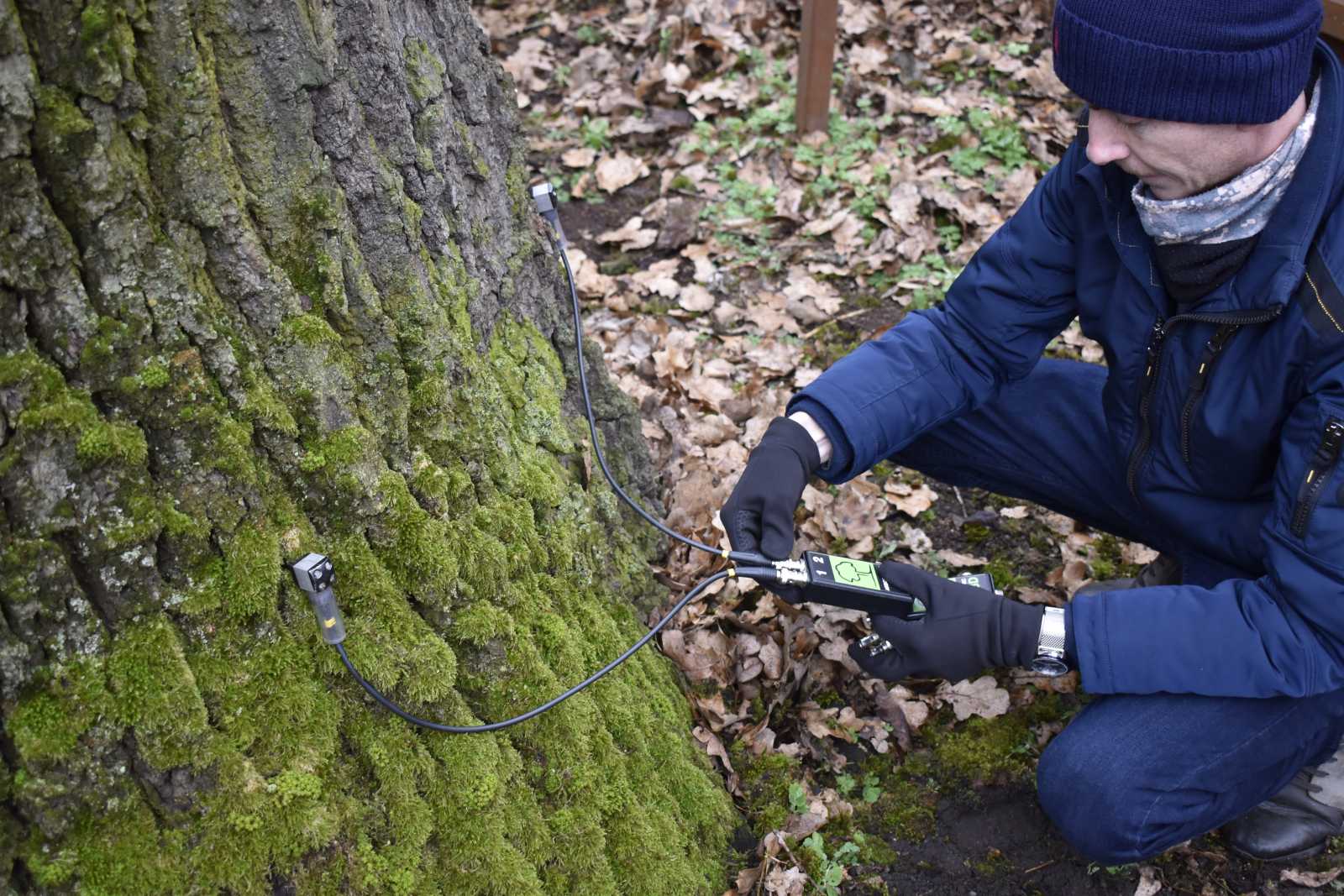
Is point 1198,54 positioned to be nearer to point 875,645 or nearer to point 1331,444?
point 1331,444

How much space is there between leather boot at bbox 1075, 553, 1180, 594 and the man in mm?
29

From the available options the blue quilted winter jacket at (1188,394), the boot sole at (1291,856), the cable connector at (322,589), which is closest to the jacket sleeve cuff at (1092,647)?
the blue quilted winter jacket at (1188,394)

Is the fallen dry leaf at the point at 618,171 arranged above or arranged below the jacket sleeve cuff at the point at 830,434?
above

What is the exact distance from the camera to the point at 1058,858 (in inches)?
102

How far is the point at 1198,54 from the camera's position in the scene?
6.63ft

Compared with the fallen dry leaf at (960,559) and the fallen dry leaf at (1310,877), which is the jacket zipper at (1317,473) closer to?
the fallen dry leaf at (1310,877)

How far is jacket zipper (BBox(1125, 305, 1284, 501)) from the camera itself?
2.29 meters

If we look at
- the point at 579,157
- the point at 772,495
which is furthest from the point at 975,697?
the point at 579,157

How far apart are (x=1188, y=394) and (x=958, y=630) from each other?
0.81 metres

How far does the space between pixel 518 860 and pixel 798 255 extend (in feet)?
10.6

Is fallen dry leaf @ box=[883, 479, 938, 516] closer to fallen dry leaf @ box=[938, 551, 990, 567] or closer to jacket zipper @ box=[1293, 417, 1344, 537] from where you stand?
fallen dry leaf @ box=[938, 551, 990, 567]

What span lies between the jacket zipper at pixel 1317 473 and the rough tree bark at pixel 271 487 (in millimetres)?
1494

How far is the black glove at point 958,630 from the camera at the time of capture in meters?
2.38

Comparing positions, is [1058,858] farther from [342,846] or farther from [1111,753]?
[342,846]
